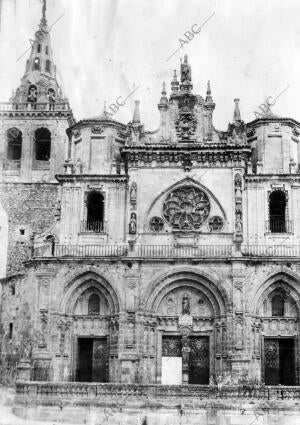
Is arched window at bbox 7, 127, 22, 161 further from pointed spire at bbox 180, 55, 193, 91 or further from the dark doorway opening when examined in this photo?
the dark doorway opening

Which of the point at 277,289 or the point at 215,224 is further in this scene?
the point at 215,224

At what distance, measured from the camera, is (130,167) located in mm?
35219

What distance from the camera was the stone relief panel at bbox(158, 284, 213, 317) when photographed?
33938mm

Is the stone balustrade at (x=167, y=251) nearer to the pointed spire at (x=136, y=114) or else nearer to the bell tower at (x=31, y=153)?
the pointed spire at (x=136, y=114)

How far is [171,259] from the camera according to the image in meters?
33.5

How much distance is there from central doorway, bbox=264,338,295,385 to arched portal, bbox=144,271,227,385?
2.72 m

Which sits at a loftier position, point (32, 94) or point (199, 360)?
point (32, 94)

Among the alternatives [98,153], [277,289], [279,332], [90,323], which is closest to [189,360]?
[279,332]

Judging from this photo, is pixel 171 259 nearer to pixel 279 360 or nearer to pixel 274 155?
pixel 279 360

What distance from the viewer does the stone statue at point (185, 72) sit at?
3662 centimetres

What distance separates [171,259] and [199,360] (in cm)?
531

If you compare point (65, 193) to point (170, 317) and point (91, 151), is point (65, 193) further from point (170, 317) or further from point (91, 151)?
point (170, 317)

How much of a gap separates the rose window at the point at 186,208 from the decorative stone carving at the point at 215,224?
38 cm

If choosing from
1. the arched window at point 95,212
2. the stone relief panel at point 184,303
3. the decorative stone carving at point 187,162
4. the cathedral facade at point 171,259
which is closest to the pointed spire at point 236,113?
the cathedral facade at point 171,259
